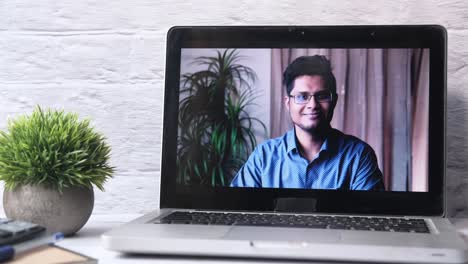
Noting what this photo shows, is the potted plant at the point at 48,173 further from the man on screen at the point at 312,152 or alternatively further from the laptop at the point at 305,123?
the man on screen at the point at 312,152

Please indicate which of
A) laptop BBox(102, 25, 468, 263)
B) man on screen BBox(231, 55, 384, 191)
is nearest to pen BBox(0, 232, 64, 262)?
laptop BBox(102, 25, 468, 263)

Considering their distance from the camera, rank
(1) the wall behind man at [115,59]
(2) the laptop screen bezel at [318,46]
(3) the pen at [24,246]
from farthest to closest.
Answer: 1. (1) the wall behind man at [115,59]
2. (2) the laptop screen bezel at [318,46]
3. (3) the pen at [24,246]

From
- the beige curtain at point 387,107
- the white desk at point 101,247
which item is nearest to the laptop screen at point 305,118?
the beige curtain at point 387,107

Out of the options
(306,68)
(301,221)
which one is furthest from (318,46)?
(301,221)

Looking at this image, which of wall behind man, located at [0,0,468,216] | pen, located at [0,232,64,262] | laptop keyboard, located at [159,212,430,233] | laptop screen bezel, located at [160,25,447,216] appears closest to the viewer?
pen, located at [0,232,64,262]

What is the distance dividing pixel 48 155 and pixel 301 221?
0.31 m

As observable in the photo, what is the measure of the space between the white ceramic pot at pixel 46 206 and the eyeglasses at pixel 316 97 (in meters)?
0.31

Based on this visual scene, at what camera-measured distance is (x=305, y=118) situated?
781 mm

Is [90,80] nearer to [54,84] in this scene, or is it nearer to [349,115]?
[54,84]

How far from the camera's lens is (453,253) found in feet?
1.68

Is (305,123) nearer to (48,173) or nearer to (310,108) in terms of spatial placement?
(310,108)

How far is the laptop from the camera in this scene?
765 mm

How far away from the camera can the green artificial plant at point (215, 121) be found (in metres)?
0.80

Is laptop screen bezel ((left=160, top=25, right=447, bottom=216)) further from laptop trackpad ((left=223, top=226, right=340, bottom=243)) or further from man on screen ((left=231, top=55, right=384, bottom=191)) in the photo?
laptop trackpad ((left=223, top=226, right=340, bottom=243))
